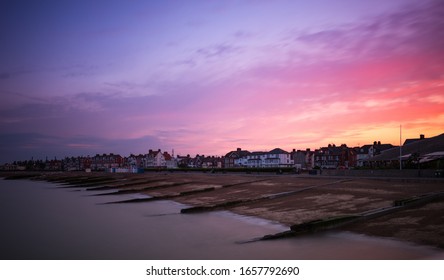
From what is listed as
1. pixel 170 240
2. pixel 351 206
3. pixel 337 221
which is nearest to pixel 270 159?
pixel 351 206

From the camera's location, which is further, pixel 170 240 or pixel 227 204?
pixel 227 204

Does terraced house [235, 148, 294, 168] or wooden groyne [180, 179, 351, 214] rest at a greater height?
terraced house [235, 148, 294, 168]

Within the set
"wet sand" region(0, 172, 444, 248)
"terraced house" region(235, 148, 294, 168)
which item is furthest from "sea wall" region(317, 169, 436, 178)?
"terraced house" region(235, 148, 294, 168)

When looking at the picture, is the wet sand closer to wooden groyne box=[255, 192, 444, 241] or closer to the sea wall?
wooden groyne box=[255, 192, 444, 241]

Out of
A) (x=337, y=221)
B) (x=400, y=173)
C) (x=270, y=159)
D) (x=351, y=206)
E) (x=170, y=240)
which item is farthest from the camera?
(x=270, y=159)

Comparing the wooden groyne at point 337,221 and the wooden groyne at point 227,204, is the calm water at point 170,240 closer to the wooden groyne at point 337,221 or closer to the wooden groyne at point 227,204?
the wooden groyne at point 337,221

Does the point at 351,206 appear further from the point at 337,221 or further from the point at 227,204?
the point at 227,204

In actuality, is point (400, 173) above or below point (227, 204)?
above

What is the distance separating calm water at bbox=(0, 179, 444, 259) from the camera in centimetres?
1559

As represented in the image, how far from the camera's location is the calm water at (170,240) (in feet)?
51.1

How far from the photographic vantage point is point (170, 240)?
20.5 meters

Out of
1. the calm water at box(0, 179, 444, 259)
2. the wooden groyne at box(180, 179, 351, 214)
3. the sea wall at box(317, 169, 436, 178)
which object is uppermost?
the sea wall at box(317, 169, 436, 178)

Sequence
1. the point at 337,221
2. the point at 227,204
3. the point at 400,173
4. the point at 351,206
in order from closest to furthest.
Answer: the point at 337,221 < the point at 351,206 < the point at 227,204 < the point at 400,173
